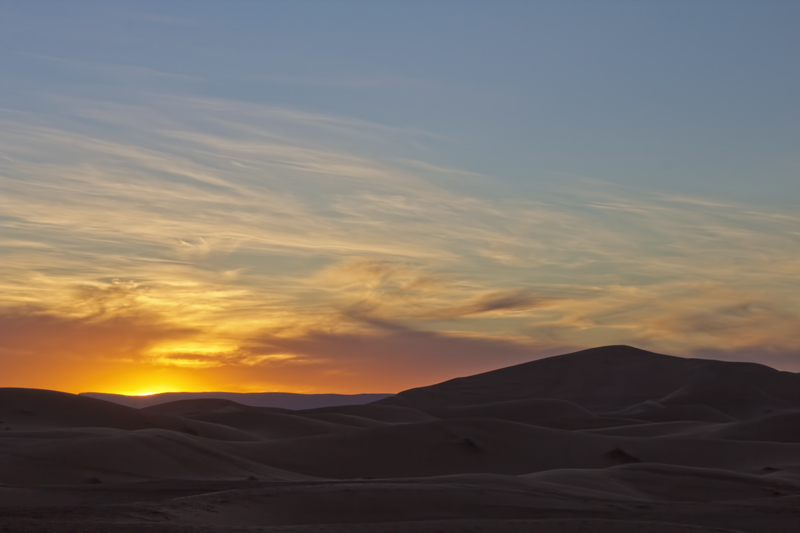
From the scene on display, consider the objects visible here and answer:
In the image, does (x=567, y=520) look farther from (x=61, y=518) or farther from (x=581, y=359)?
(x=581, y=359)

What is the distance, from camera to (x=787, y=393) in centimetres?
5128

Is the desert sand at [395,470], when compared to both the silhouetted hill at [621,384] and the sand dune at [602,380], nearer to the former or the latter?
the silhouetted hill at [621,384]

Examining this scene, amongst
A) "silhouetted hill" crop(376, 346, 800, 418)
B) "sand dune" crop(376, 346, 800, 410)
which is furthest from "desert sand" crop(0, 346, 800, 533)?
"sand dune" crop(376, 346, 800, 410)

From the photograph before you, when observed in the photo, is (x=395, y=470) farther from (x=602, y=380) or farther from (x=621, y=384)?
(x=602, y=380)

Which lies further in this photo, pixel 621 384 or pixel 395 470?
pixel 621 384

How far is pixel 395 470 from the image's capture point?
21.6 m

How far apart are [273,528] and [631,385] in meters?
51.1

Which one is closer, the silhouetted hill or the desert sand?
the desert sand

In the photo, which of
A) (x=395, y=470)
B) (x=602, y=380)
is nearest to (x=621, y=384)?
(x=602, y=380)

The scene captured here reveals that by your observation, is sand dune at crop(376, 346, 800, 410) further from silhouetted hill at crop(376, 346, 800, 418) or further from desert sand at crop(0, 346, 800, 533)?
desert sand at crop(0, 346, 800, 533)

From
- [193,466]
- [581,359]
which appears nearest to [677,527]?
[193,466]

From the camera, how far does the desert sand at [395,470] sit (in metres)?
9.70

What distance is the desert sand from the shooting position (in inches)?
382

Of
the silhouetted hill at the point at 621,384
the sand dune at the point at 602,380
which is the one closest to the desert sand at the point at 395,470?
the silhouetted hill at the point at 621,384
